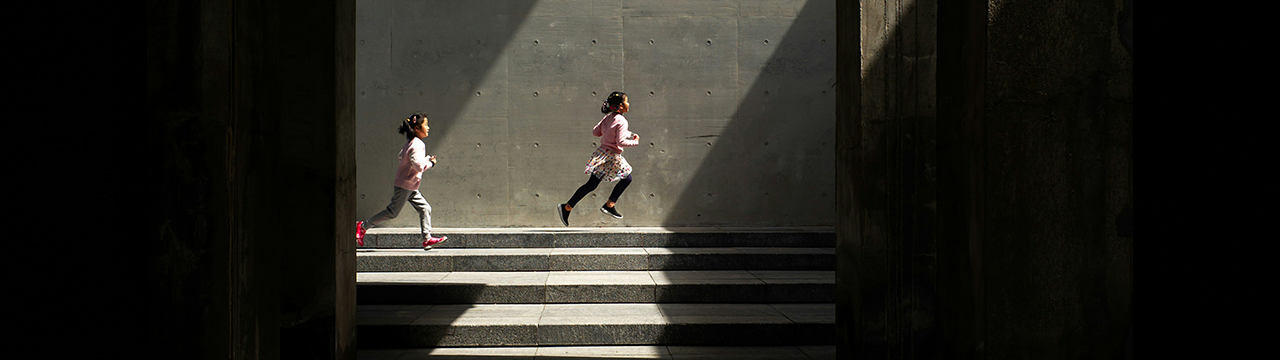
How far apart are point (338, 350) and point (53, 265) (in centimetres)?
155

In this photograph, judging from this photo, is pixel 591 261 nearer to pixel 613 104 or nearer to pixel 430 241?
pixel 430 241

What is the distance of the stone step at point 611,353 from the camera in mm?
4691

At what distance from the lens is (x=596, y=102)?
9992 mm

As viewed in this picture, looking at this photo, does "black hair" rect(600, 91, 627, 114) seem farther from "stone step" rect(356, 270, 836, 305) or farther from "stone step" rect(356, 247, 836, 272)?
"stone step" rect(356, 270, 836, 305)

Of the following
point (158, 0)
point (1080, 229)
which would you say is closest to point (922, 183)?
point (1080, 229)

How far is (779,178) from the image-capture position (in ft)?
33.3

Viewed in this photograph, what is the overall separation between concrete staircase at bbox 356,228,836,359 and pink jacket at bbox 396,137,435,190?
26.9 inches

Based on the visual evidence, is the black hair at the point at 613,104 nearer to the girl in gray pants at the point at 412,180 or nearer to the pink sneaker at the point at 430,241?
the girl in gray pants at the point at 412,180

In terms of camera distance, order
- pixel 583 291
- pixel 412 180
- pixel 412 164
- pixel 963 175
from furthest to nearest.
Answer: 1. pixel 412 180
2. pixel 412 164
3. pixel 583 291
4. pixel 963 175

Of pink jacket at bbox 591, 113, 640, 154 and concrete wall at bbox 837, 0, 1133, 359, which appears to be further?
pink jacket at bbox 591, 113, 640, 154

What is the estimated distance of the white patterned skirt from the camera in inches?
348

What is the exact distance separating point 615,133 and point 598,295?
3170 millimetres

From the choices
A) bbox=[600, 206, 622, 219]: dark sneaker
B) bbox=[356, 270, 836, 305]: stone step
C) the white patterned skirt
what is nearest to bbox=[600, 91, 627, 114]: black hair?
the white patterned skirt

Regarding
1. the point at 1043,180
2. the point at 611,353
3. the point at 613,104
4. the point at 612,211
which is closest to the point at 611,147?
the point at 613,104
